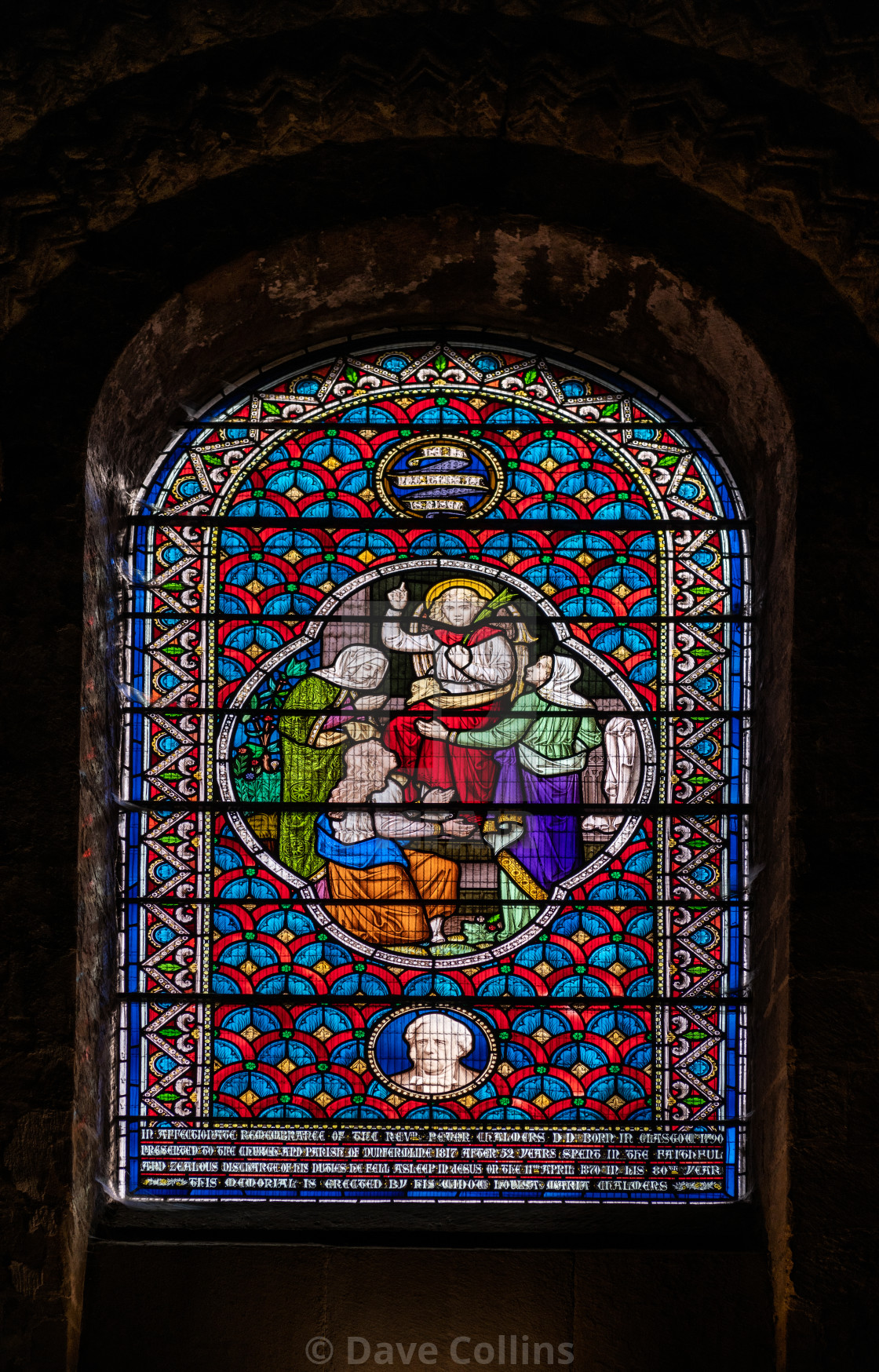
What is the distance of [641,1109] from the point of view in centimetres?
536

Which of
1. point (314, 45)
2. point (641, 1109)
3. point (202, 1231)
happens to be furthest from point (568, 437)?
point (202, 1231)

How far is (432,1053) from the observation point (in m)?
5.40

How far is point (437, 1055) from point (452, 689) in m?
1.39

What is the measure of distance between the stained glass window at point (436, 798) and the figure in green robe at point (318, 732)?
0.04 feet

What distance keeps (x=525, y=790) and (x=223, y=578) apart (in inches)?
57.6

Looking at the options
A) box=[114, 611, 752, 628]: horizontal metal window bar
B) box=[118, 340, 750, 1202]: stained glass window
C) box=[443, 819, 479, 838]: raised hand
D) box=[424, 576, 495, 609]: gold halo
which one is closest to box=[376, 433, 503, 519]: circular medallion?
box=[118, 340, 750, 1202]: stained glass window

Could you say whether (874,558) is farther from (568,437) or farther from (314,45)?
(314,45)

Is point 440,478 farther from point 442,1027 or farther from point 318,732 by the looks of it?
point 442,1027

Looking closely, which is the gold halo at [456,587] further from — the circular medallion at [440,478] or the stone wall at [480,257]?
the stone wall at [480,257]

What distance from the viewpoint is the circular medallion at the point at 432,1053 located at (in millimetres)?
5387

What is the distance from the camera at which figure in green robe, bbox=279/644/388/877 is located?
5.56m

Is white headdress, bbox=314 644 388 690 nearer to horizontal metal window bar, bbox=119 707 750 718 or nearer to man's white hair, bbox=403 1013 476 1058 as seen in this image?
horizontal metal window bar, bbox=119 707 750 718

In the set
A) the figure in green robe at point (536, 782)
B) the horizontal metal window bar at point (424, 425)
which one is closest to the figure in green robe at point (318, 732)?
the figure in green robe at point (536, 782)

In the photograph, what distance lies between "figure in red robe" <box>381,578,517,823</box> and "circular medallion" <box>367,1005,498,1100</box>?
775 mm
